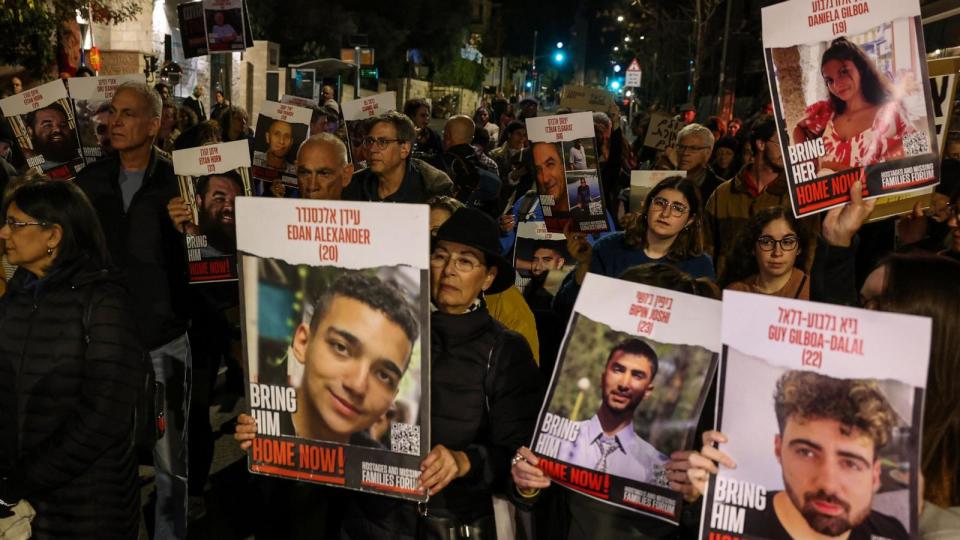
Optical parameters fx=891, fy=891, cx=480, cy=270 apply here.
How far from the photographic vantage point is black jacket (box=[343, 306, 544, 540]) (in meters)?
2.91

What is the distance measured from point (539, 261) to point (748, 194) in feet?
5.33

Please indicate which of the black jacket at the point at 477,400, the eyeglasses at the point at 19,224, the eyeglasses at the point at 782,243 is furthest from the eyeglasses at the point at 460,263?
the eyeglasses at the point at 782,243

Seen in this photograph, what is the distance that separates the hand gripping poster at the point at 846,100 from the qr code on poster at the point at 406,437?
1.62 meters

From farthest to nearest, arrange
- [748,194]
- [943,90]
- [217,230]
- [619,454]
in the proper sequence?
[748,194] < [217,230] < [943,90] < [619,454]

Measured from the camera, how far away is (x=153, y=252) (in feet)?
15.1

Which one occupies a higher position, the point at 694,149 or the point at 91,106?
the point at 91,106

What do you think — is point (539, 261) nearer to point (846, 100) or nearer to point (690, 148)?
point (690, 148)

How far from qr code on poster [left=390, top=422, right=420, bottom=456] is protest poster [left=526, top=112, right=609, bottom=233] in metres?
3.40

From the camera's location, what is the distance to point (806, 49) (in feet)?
10.3

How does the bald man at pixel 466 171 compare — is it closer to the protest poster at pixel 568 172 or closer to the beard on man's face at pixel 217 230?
the protest poster at pixel 568 172

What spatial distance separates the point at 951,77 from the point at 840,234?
1.80m

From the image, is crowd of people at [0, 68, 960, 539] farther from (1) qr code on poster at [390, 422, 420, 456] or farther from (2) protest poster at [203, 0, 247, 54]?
(2) protest poster at [203, 0, 247, 54]

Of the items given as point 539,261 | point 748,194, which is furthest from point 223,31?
point 748,194

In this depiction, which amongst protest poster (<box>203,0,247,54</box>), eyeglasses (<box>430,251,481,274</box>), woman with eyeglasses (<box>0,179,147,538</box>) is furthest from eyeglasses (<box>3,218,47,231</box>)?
protest poster (<box>203,0,247,54</box>)
